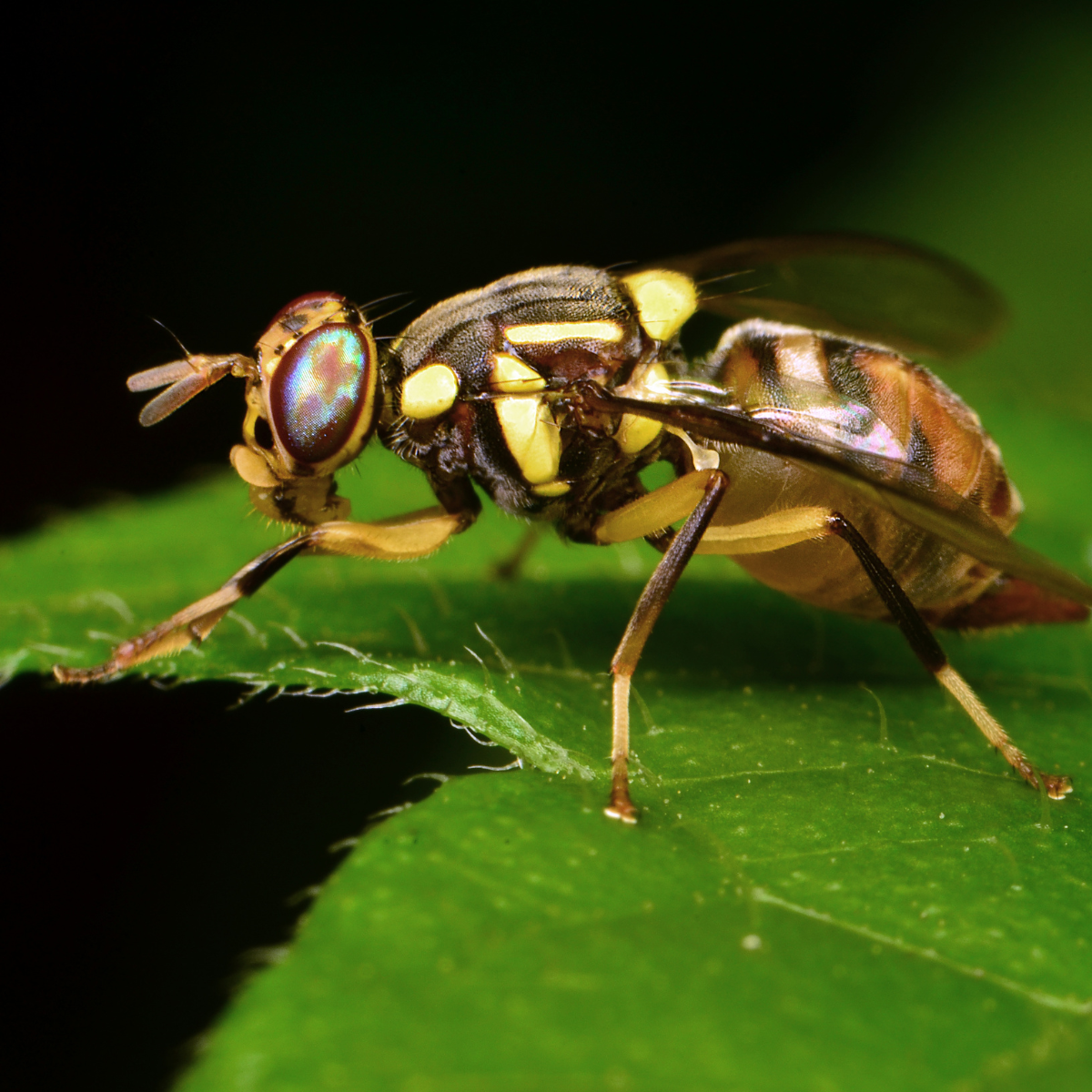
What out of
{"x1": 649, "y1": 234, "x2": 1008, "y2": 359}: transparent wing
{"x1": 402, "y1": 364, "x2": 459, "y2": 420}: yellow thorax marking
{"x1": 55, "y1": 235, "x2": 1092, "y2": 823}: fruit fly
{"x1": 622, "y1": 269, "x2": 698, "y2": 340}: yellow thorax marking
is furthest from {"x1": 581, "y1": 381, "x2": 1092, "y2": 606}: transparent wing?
{"x1": 649, "y1": 234, "x2": 1008, "y2": 359}: transparent wing

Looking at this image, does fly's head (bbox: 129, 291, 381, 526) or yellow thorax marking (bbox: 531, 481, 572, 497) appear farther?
yellow thorax marking (bbox: 531, 481, 572, 497)

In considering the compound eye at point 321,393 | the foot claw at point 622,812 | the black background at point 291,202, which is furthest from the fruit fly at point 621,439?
the black background at point 291,202

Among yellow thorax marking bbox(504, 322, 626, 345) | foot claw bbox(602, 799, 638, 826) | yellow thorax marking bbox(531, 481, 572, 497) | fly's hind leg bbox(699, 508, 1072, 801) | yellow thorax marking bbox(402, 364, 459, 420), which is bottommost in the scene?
foot claw bbox(602, 799, 638, 826)

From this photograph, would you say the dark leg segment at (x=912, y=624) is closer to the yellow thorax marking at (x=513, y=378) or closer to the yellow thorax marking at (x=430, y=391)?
the yellow thorax marking at (x=513, y=378)

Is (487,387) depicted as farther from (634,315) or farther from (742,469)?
(742,469)

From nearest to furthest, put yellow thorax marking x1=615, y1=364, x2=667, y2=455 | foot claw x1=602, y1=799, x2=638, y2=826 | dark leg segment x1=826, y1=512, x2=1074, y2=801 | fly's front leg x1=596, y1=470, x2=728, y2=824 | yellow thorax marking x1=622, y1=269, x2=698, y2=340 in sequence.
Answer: foot claw x1=602, y1=799, x2=638, y2=826
fly's front leg x1=596, y1=470, x2=728, y2=824
dark leg segment x1=826, y1=512, x2=1074, y2=801
yellow thorax marking x1=615, y1=364, x2=667, y2=455
yellow thorax marking x1=622, y1=269, x2=698, y2=340

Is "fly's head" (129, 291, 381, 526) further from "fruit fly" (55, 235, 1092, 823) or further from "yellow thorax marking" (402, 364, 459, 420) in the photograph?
"yellow thorax marking" (402, 364, 459, 420)

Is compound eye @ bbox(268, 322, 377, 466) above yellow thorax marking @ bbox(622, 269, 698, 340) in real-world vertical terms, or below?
below
